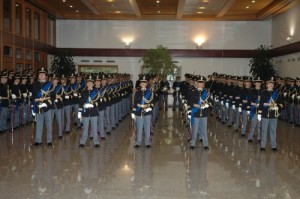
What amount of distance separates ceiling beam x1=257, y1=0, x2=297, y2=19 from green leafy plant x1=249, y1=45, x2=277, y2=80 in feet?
7.29

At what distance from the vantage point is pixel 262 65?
1074 inches

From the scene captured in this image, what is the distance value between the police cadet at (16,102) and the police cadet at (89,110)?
3.95 m

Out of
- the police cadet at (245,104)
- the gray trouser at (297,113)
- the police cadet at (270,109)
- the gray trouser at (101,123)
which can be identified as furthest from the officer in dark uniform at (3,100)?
the gray trouser at (297,113)

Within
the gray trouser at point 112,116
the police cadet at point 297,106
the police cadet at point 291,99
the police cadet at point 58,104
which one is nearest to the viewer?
the police cadet at point 58,104

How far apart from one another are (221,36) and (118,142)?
1906 centimetres

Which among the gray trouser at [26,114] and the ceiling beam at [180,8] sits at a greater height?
the ceiling beam at [180,8]

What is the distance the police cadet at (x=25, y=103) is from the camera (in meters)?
15.9

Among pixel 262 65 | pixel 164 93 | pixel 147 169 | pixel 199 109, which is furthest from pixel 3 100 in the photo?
pixel 262 65

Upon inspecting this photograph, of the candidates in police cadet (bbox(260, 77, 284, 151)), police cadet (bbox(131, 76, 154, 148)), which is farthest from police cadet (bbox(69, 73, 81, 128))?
police cadet (bbox(260, 77, 284, 151))

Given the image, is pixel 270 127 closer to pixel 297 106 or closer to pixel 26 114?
pixel 297 106

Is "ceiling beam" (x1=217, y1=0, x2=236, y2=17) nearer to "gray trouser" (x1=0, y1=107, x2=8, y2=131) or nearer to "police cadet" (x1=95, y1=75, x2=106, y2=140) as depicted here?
"police cadet" (x1=95, y1=75, x2=106, y2=140)

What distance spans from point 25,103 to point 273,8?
14847mm

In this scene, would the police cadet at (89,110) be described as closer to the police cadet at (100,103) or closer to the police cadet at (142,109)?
the police cadet at (100,103)

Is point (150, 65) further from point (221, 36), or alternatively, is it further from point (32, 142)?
point (32, 142)
